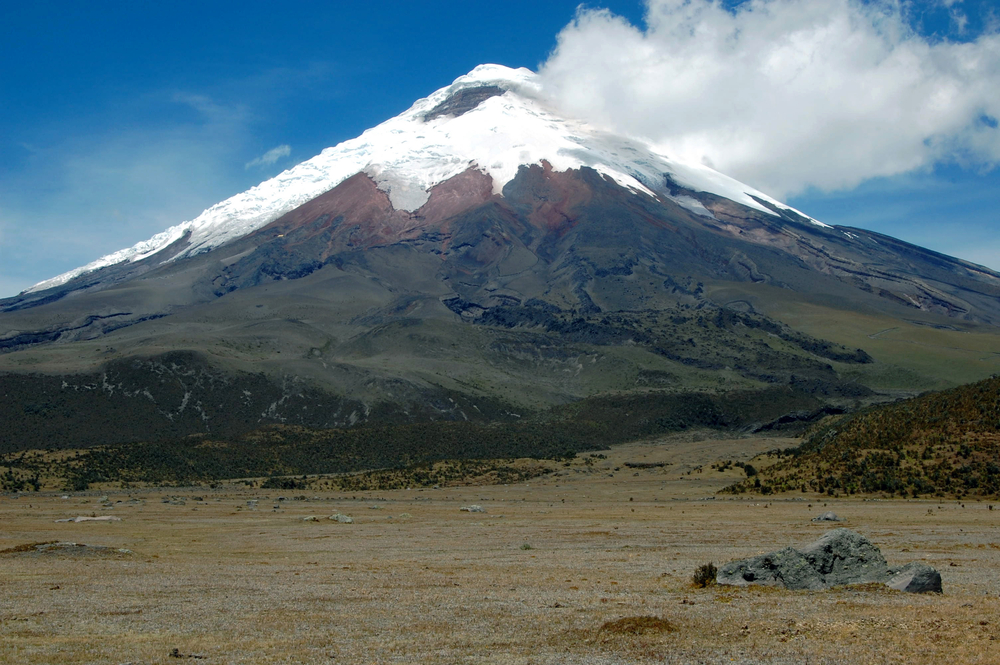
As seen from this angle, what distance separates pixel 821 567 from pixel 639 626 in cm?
677

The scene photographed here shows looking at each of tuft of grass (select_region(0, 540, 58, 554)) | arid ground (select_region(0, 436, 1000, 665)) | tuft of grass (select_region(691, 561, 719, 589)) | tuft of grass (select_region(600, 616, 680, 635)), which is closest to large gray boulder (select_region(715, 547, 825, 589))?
tuft of grass (select_region(691, 561, 719, 589))

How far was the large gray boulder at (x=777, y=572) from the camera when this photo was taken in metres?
19.7

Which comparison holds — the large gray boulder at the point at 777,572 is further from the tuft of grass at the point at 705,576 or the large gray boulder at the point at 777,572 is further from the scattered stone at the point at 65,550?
the scattered stone at the point at 65,550

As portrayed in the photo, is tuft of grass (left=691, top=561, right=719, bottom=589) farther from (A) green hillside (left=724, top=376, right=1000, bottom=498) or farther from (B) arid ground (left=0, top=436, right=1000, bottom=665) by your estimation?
(A) green hillside (left=724, top=376, right=1000, bottom=498)

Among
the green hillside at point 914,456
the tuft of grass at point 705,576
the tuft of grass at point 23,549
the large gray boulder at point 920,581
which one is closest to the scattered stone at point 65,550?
the tuft of grass at point 23,549

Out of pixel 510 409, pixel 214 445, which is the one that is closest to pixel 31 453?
pixel 214 445

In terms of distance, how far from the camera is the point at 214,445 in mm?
100312

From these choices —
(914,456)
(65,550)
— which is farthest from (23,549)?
(914,456)

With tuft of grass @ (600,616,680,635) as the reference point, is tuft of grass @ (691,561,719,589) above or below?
below

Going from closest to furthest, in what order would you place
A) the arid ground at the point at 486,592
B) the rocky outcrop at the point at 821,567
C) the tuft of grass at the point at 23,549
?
the arid ground at the point at 486,592 → the rocky outcrop at the point at 821,567 → the tuft of grass at the point at 23,549

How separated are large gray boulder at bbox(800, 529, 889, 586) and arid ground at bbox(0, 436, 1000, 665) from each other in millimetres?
814

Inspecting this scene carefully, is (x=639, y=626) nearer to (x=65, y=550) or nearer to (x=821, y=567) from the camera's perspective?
(x=821, y=567)

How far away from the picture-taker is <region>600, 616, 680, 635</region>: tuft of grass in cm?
1533

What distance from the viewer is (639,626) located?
15.5 meters
